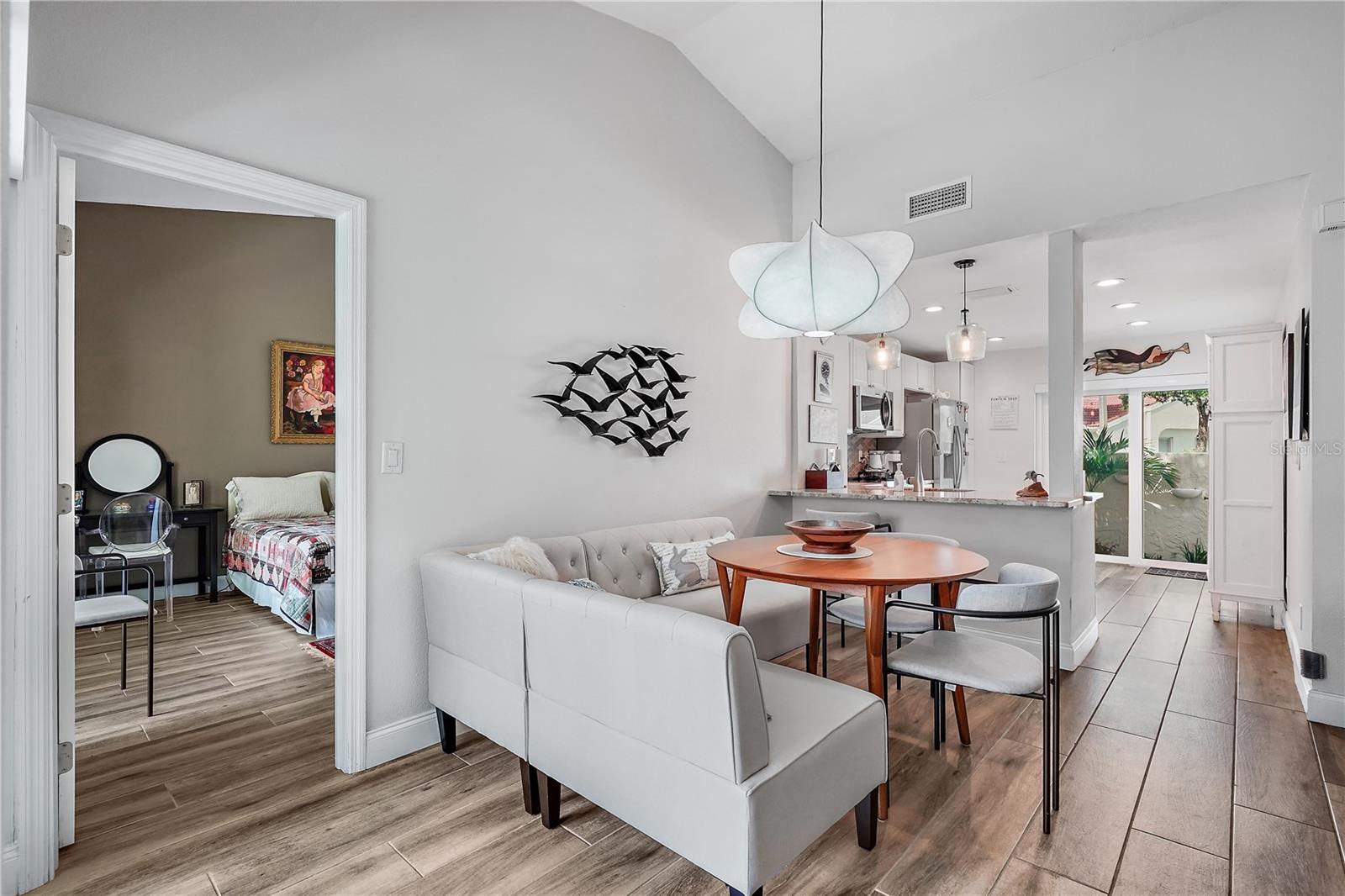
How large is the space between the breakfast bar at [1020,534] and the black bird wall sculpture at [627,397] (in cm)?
132

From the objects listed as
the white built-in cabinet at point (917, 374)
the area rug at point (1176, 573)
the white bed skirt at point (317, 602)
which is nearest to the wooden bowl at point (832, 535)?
the white bed skirt at point (317, 602)

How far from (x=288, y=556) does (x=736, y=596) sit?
2950 millimetres

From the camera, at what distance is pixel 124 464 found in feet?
16.0

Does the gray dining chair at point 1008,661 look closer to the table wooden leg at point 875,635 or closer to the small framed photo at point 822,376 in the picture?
the table wooden leg at point 875,635

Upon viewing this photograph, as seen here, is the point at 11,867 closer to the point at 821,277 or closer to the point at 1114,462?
the point at 821,277

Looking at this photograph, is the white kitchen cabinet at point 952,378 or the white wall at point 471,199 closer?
the white wall at point 471,199

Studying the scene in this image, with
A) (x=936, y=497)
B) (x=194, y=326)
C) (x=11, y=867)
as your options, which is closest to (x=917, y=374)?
(x=936, y=497)

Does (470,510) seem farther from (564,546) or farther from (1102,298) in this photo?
(1102,298)

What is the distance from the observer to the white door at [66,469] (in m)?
1.94

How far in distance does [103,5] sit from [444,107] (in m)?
1.10

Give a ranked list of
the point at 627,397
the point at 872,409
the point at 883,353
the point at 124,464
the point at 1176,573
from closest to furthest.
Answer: the point at 627,397 < the point at 883,353 < the point at 124,464 < the point at 872,409 < the point at 1176,573

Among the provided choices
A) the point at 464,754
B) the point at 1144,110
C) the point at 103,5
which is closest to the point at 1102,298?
the point at 1144,110

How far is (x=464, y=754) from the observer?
266 cm

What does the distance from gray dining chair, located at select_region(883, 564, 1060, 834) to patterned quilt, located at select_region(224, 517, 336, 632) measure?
284cm
